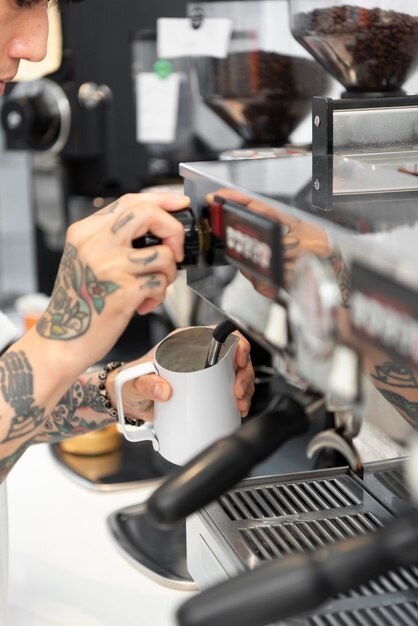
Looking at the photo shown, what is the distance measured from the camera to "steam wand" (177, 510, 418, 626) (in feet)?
1.65

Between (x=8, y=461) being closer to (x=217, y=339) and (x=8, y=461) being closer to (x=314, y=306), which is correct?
(x=217, y=339)

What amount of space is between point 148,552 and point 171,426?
0.31 m

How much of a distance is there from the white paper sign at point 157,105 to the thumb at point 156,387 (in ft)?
2.85

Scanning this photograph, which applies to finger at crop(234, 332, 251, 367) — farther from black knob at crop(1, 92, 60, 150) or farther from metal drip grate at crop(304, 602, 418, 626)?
black knob at crop(1, 92, 60, 150)

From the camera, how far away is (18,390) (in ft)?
2.60

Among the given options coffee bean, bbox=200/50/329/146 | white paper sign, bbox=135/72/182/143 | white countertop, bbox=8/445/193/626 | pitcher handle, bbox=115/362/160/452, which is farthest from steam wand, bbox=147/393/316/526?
white paper sign, bbox=135/72/182/143

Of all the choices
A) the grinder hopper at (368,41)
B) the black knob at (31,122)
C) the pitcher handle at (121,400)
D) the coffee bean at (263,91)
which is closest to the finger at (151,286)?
the pitcher handle at (121,400)

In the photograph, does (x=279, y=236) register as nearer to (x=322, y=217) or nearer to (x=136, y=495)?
(x=322, y=217)

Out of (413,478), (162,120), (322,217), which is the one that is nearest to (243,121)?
(162,120)

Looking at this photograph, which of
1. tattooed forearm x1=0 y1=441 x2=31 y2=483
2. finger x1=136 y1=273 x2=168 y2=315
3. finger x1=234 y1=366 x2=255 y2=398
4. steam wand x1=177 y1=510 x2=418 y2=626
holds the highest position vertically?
finger x1=136 y1=273 x2=168 y2=315

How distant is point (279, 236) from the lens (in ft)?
1.95

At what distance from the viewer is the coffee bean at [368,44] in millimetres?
896

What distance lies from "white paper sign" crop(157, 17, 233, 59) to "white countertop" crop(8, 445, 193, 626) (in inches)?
24.3

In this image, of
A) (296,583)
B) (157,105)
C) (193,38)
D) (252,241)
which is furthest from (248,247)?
(157,105)
